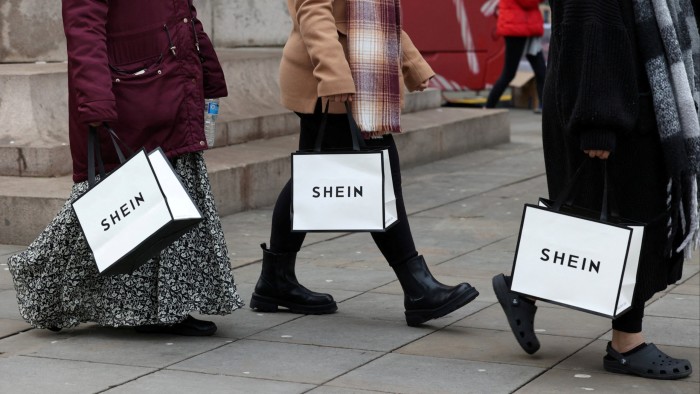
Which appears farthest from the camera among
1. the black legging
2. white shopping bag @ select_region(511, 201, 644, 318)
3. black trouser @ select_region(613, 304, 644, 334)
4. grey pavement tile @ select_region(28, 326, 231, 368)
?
the black legging

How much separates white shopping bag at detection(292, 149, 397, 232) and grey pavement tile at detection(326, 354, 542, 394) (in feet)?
1.83

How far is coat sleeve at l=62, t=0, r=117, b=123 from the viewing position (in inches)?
186

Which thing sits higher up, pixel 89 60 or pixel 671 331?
pixel 89 60

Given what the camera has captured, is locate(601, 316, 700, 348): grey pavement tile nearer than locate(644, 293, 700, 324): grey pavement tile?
Yes

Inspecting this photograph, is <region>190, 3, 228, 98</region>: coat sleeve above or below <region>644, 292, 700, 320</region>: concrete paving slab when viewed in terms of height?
above

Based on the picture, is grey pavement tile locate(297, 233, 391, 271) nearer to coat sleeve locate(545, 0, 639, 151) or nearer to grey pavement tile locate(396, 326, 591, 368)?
grey pavement tile locate(396, 326, 591, 368)

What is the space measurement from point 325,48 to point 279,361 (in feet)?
3.95

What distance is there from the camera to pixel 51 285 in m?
5.11

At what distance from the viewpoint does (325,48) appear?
16.7 ft

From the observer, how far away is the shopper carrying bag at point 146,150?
4945 millimetres

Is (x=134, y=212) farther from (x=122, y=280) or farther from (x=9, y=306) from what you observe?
(x=9, y=306)

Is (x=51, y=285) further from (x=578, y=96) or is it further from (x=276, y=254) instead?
(x=578, y=96)

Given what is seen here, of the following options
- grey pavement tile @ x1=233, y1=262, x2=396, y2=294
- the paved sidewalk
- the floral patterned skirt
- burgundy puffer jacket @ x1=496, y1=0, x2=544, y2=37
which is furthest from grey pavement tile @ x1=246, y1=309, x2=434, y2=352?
burgundy puffer jacket @ x1=496, y1=0, x2=544, y2=37

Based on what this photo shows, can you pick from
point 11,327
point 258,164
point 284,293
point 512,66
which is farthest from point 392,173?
point 512,66
